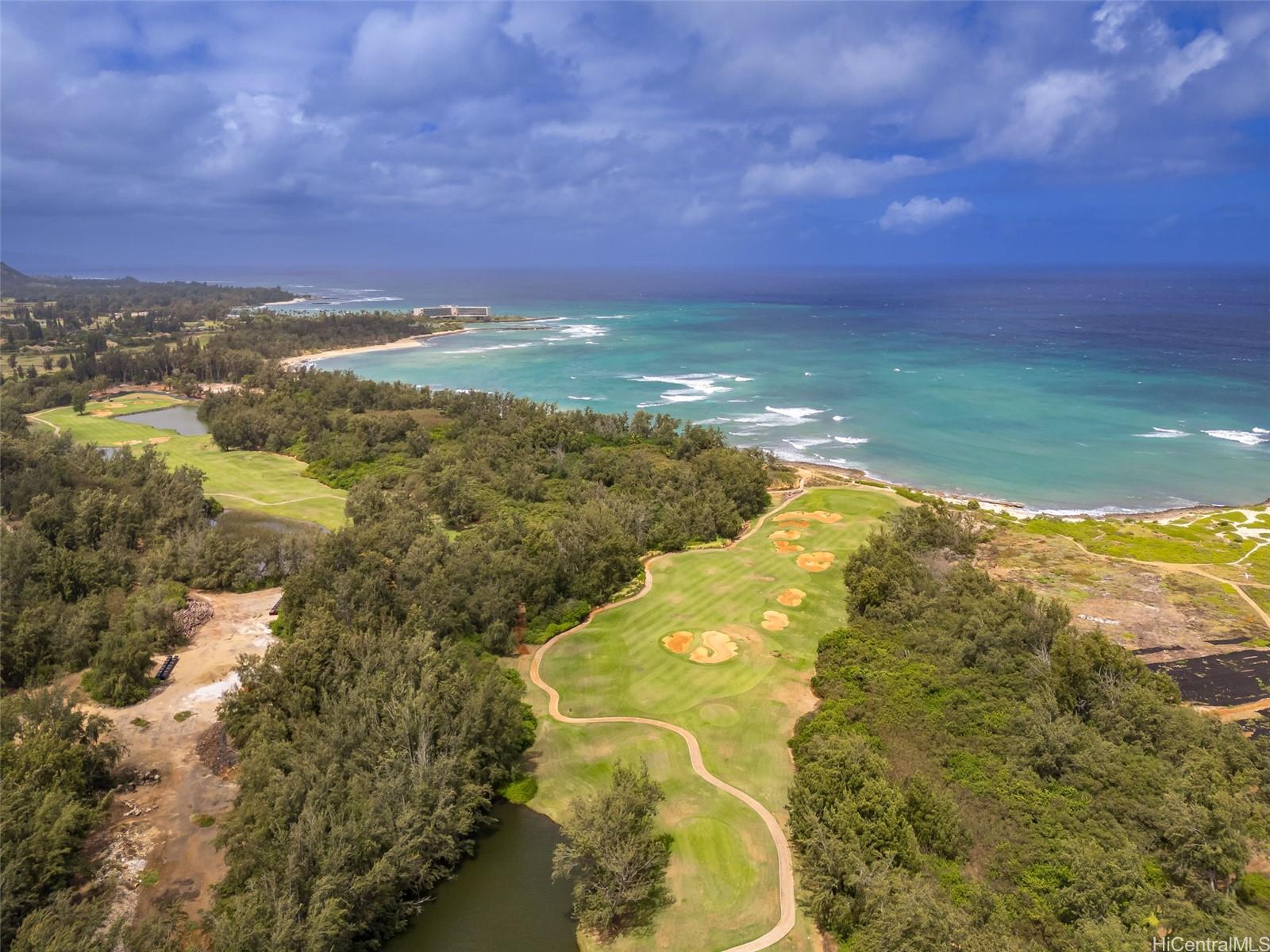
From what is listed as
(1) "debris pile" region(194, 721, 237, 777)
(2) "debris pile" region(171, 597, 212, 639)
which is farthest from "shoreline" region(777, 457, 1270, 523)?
(1) "debris pile" region(194, 721, 237, 777)

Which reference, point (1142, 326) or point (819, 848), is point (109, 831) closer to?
point (819, 848)

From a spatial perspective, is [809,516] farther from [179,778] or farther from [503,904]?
[179,778]

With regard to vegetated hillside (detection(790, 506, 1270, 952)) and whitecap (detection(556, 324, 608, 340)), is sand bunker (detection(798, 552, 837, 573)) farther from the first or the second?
whitecap (detection(556, 324, 608, 340))

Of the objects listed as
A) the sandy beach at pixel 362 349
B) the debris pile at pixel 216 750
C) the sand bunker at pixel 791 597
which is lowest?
the debris pile at pixel 216 750

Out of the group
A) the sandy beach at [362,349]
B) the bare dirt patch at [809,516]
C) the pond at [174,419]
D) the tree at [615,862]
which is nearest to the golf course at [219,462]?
the pond at [174,419]

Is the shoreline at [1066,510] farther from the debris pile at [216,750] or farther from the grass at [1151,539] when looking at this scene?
the debris pile at [216,750]

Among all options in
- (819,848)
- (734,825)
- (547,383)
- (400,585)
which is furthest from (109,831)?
(547,383)

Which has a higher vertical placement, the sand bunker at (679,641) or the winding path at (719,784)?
the sand bunker at (679,641)
